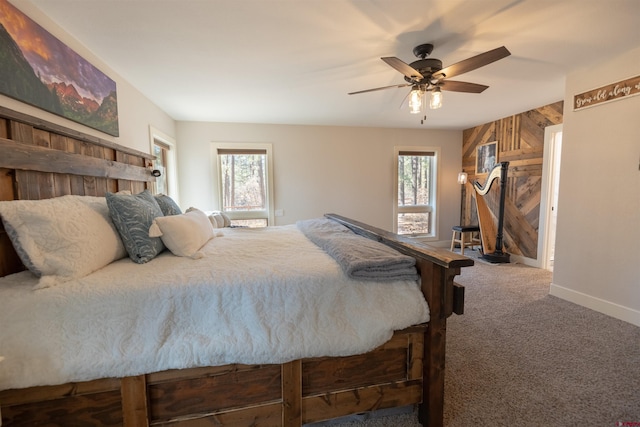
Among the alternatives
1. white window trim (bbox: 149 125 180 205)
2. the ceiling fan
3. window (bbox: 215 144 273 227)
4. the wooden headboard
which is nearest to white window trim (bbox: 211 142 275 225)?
window (bbox: 215 144 273 227)

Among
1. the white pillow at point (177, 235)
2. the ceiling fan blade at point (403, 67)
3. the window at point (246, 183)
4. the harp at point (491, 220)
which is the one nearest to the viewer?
the white pillow at point (177, 235)

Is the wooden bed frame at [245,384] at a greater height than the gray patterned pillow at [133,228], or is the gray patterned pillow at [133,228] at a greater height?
the gray patterned pillow at [133,228]

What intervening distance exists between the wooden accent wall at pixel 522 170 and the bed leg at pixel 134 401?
4855 mm

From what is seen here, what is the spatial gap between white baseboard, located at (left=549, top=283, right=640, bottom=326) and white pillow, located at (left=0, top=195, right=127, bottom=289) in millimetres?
4007

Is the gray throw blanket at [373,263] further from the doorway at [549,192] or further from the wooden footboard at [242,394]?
the doorway at [549,192]

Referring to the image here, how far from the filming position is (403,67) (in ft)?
6.16

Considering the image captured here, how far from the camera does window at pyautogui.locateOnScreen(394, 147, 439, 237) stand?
4.98m

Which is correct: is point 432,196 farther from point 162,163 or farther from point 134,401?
point 134,401

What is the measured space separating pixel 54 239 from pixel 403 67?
227 cm

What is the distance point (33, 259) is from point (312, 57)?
2.21m

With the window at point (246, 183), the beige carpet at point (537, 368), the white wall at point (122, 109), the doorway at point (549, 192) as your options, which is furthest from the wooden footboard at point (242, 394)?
the doorway at point (549, 192)

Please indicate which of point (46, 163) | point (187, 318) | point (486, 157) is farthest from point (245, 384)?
point (486, 157)

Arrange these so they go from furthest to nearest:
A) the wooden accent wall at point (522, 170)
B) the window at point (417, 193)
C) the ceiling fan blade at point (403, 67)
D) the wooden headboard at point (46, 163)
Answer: the window at point (417, 193)
the wooden accent wall at point (522, 170)
the ceiling fan blade at point (403, 67)
the wooden headboard at point (46, 163)

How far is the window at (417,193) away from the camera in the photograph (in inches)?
196
